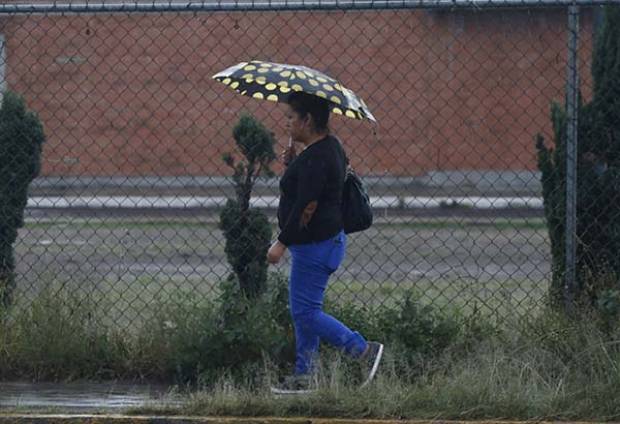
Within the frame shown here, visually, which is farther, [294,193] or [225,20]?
[225,20]

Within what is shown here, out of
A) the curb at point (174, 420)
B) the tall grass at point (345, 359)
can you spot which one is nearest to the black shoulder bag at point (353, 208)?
the tall grass at point (345, 359)

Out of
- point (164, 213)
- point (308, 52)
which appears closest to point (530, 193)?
point (308, 52)

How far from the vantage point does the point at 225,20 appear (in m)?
17.6

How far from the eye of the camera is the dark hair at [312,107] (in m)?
6.74

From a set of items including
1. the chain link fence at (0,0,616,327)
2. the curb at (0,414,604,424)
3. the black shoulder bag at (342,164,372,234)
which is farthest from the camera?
the chain link fence at (0,0,616,327)

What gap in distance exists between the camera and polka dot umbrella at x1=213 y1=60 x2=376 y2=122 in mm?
6523

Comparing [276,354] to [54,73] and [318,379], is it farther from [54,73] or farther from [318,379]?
[54,73]

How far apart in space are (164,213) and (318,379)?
11339 millimetres

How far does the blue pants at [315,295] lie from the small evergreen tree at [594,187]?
4.93 ft

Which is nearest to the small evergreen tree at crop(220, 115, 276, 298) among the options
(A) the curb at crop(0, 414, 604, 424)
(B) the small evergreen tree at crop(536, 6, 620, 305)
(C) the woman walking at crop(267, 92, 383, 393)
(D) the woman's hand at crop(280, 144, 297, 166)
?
(D) the woman's hand at crop(280, 144, 297, 166)

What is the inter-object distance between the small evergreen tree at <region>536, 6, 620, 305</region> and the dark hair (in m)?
1.76

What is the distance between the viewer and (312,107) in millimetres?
6746

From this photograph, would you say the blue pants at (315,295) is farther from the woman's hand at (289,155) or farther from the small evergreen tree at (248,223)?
the small evergreen tree at (248,223)

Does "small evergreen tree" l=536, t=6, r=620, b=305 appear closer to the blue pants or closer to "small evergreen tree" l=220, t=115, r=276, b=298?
the blue pants
